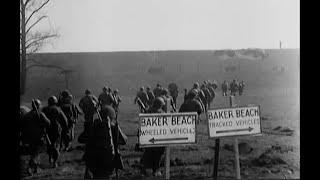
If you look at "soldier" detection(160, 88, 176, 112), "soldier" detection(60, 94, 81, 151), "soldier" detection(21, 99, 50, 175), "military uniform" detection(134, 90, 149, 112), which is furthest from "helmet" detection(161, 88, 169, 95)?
"soldier" detection(21, 99, 50, 175)

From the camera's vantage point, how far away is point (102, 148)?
7.14 meters

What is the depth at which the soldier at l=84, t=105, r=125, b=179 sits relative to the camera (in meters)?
7.12

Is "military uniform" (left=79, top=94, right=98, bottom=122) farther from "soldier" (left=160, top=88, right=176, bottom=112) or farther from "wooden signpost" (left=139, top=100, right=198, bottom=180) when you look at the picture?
"soldier" (left=160, top=88, right=176, bottom=112)

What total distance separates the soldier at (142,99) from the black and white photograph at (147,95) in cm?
2

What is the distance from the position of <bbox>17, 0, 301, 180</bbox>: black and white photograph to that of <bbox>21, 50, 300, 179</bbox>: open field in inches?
0.6

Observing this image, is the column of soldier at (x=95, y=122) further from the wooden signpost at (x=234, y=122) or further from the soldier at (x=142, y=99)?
the wooden signpost at (x=234, y=122)

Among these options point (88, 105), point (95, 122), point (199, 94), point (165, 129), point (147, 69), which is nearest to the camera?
point (165, 129)

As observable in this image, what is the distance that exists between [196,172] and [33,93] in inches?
109

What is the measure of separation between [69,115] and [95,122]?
495 mm

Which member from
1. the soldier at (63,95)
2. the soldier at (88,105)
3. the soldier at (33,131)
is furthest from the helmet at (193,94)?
the soldier at (33,131)

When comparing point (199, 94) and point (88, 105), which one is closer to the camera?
point (88, 105)

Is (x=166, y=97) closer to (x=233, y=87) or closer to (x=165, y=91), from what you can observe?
(x=165, y=91)

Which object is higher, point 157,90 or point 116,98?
point 157,90

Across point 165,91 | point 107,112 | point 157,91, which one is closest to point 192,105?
point 165,91
